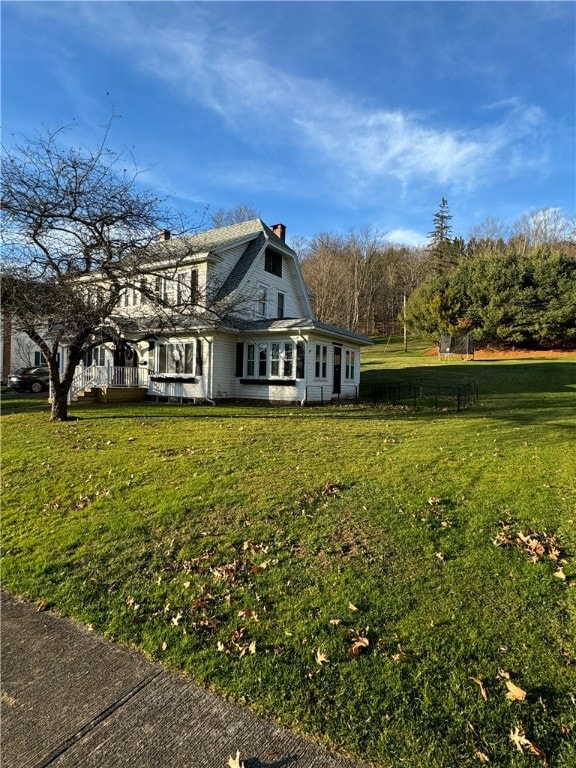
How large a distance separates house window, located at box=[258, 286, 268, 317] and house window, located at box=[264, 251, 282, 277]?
3.72 feet

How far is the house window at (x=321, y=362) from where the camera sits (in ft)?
57.5

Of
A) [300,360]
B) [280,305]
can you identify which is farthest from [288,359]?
[280,305]

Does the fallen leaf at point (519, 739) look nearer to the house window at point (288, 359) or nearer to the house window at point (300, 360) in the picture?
the house window at point (300, 360)

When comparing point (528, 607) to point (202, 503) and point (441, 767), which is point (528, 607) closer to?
point (441, 767)

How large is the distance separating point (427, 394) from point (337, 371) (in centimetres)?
460

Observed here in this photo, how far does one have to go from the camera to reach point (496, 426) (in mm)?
10781

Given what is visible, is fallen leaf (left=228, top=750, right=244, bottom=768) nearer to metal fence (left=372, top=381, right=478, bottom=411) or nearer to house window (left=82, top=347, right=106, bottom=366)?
metal fence (left=372, top=381, right=478, bottom=411)

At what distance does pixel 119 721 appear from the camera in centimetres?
254

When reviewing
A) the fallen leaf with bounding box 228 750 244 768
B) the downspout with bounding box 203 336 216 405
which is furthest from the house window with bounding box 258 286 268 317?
the fallen leaf with bounding box 228 750 244 768

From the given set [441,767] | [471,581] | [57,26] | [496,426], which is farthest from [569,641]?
[57,26]

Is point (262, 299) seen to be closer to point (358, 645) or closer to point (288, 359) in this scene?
point (288, 359)

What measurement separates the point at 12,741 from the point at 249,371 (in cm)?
1619

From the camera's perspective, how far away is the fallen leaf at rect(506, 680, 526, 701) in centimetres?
259

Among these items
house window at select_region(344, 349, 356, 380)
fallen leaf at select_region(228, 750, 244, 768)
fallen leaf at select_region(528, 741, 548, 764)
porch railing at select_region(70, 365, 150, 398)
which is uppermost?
house window at select_region(344, 349, 356, 380)
